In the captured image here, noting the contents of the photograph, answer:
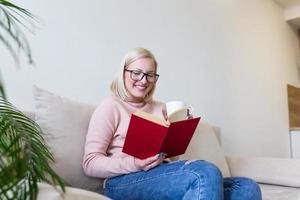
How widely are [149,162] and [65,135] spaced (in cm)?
32

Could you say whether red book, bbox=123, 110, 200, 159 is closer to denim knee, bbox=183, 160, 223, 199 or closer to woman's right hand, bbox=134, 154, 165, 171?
woman's right hand, bbox=134, 154, 165, 171

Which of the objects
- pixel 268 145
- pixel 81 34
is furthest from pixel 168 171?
pixel 268 145

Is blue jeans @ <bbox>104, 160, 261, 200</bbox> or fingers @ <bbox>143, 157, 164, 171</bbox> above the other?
fingers @ <bbox>143, 157, 164, 171</bbox>

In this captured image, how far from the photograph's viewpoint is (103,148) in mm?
1163

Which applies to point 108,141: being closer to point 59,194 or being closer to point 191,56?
point 59,194

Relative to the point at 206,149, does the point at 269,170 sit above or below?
below

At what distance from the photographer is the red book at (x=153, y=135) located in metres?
0.96

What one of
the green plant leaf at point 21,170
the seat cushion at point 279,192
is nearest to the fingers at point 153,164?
the green plant leaf at point 21,170

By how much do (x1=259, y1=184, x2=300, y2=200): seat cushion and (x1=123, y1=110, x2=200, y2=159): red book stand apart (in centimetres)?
67

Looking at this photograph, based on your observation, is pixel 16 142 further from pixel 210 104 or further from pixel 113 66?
pixel 210 104

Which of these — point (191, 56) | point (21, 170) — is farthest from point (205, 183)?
point (191, 56)

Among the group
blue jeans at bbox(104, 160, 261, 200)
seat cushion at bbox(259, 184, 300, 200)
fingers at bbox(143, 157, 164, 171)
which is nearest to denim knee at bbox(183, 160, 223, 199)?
blue jeans at bbox(104, 160, 261, 200)

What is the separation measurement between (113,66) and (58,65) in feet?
1.11

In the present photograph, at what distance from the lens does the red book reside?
3.15 feet
